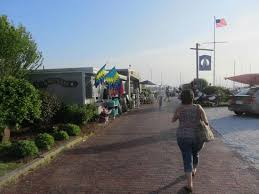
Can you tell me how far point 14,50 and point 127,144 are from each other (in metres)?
13.6

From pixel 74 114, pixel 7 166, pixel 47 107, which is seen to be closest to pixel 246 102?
pixel 74 114

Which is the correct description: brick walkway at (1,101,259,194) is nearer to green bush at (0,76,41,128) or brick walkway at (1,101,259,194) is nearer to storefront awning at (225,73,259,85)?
green bush at (0,76,41,128)

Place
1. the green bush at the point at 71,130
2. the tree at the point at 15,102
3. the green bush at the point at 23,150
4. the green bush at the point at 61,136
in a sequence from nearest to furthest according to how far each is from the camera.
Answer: the green bush at the point at 23,150 → the tree at the point at 15,102 → the green bush at the point at 61,136 → the green bush at the point at 71,130

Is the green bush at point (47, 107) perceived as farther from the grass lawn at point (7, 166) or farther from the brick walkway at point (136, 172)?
the grass lawn at point (7, 166)

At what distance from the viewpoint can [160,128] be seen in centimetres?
1736

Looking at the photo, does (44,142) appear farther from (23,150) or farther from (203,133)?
(203,133)

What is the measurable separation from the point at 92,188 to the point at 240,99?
15.9m

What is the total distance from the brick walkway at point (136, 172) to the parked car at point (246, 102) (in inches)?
368

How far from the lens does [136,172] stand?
29.6ft

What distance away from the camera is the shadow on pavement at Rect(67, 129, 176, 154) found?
11.9m

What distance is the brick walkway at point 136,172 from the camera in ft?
25.3

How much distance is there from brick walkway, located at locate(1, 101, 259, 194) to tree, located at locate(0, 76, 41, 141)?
210cm

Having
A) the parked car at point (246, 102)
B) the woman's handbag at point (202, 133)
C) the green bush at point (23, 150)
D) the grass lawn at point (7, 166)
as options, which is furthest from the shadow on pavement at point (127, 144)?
the parked car at point (246, 102)

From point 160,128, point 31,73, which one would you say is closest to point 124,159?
point 160,128
